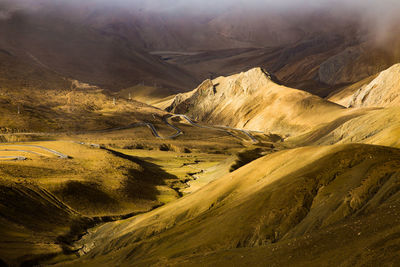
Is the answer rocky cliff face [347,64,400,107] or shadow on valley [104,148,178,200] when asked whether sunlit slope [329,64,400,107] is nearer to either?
rocky cliff face [347,64,400,107]

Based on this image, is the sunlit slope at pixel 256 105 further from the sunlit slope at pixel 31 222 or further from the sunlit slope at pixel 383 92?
the sunlit slope at pixel 31 222

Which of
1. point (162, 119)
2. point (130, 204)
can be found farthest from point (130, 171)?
point (162, 119)

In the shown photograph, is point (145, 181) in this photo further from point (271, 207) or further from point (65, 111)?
point (65, 111)

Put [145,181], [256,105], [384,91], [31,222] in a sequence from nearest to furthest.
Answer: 1. [31,222]
2. [145,181]
3. [384,91]
4. [256,105]

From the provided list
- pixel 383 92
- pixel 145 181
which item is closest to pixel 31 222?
pixel 145 181

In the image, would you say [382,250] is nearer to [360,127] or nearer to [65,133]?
[360,127]

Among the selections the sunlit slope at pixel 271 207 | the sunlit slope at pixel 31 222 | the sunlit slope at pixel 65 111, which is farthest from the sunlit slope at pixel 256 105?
the sunlit slope at pixel 271 207

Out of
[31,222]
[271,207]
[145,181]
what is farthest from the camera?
[145,181]
